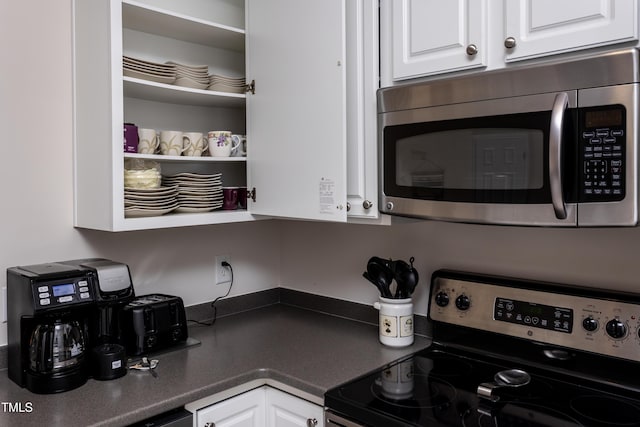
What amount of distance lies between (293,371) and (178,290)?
69cm

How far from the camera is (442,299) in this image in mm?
1817

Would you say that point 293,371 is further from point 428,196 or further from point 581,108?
point 581,108

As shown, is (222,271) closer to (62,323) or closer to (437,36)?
(62,323)

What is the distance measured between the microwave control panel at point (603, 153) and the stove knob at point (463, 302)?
623mm

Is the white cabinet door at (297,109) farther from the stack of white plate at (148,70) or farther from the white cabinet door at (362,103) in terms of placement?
the stack of white plate at (148,70)

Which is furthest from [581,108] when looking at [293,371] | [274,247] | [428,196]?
[274,247]

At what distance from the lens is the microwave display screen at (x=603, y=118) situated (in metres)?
1.17

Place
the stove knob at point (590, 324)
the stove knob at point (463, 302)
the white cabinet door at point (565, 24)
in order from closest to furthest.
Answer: the white cabinet door at point (565, 24) < the stove knob at point (590, 324) < the stove knob at point (463, 302)

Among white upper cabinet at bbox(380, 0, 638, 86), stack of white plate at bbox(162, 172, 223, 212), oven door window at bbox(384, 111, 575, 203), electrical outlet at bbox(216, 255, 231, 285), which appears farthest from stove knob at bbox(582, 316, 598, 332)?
electrical outlet at bbox(216, 255, 231, 285)

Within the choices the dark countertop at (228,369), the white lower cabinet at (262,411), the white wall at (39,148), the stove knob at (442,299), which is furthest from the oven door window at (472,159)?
the white wall at (39,148)

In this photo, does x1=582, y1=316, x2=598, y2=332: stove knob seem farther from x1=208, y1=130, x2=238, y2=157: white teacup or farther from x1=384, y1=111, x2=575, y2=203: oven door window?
x1=208, y1=130, x2=238, y2=157: white teacup

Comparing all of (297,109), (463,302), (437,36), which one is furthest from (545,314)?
(297,109)

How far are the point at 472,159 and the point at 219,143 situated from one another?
3.00 feet

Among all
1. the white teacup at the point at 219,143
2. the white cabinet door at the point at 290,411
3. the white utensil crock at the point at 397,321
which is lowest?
the white cabinet door at the point at 290,411
